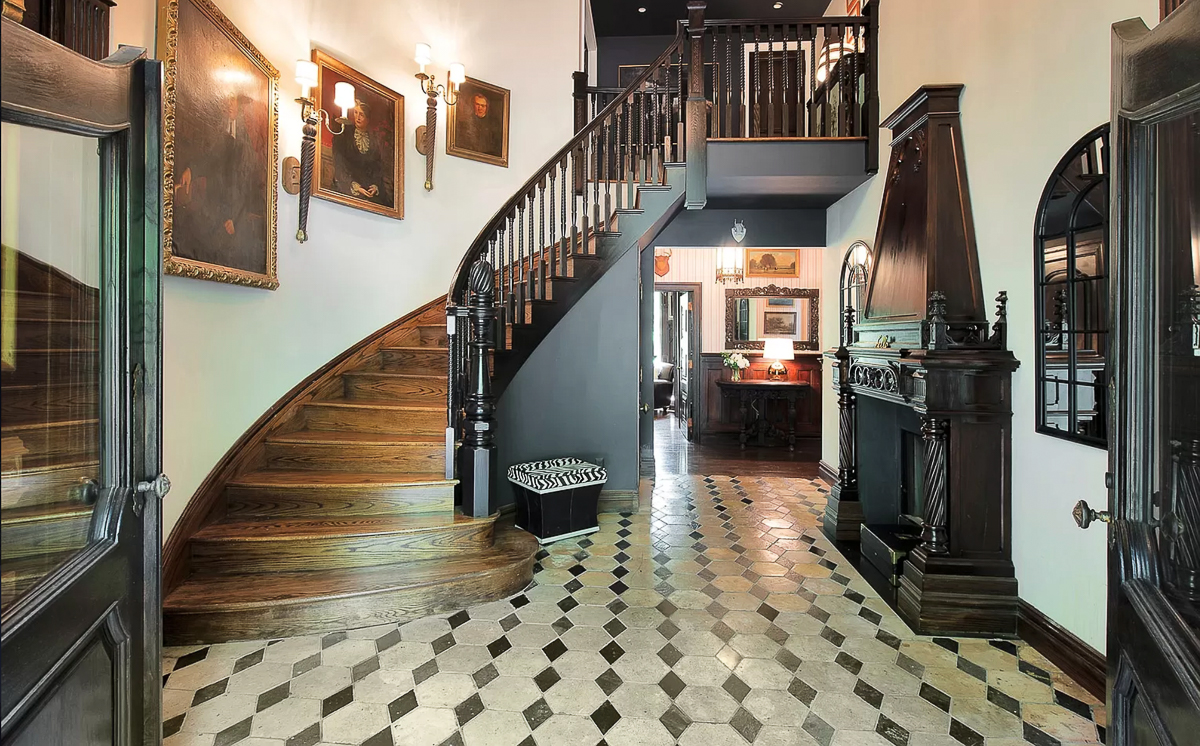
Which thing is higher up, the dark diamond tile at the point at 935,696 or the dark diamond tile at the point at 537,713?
the dark diamond tile at the point at 935,696

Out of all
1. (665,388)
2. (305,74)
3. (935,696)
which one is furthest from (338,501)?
(665,388)

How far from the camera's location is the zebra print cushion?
12.3 ft

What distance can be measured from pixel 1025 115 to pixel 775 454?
4860mm

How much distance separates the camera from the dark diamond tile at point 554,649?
2.38 meters

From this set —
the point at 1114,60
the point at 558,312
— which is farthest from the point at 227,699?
the point at 1114,60

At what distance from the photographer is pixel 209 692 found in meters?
2.11

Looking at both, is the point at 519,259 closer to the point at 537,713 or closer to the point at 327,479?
the point at 327,479

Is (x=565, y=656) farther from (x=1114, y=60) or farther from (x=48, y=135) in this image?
(x=1114, y=60)

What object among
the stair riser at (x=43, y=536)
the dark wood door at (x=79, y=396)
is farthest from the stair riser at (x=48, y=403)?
the stair riser at (x=43, y=536)

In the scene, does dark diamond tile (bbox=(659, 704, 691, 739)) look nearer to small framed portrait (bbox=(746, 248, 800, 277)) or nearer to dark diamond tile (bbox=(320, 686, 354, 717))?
dark diamond tile (bbox=(320, 686, 354, 717))

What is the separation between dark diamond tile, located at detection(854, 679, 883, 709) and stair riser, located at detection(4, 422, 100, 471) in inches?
101

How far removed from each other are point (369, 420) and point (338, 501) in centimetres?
75

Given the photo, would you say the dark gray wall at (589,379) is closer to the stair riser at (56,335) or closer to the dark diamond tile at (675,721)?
the dark diamond tile at (675,721)

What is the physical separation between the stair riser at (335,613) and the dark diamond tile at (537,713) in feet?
2.85
